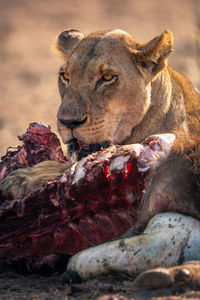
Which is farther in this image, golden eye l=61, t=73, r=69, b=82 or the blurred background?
the blurred background

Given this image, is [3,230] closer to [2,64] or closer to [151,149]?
[151,149]

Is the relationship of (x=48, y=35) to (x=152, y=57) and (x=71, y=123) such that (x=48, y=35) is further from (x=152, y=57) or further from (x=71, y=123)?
(x=71, y=123)

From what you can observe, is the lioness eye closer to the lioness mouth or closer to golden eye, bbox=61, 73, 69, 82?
golden eye, bbox=61, 73, 69, 82

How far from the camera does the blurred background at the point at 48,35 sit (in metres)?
10.0

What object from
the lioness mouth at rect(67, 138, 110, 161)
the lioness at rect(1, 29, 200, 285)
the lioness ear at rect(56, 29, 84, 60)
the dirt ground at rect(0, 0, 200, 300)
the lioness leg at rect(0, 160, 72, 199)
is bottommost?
the lioness leg at rect(0, 160, 72, 199)

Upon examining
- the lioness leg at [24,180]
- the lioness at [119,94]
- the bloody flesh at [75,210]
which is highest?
the lioness at [119,94]

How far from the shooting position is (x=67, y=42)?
562 cm

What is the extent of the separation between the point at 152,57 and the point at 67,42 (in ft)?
3.42

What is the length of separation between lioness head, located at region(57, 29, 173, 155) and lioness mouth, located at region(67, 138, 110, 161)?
45 millimetres

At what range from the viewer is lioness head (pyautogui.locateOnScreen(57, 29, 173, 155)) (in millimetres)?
4375

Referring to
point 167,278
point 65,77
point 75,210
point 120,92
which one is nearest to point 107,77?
point 120,92

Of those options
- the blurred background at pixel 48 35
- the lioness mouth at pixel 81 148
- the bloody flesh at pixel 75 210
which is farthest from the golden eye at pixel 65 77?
the blurred background at pixel 48 35

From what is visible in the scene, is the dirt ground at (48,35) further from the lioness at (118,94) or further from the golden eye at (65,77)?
the lioness at (118,94)

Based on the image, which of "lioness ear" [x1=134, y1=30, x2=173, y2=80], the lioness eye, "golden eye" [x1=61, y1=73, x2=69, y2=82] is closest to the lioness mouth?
the lioness eye
